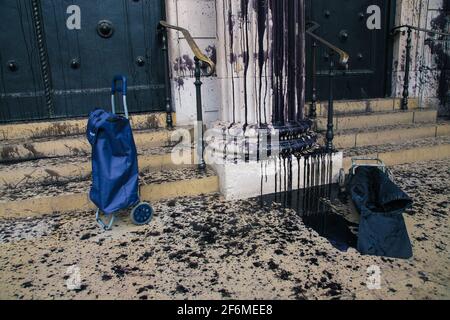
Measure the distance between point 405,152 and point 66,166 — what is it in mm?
3512

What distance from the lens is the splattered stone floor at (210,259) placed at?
1.75m

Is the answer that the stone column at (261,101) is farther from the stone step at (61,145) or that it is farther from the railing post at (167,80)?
the railing post at (167,80)

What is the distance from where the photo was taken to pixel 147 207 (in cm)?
247

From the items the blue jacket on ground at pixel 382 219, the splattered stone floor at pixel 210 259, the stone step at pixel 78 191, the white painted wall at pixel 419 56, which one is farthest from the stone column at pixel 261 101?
the white painted wall at pixel 419 56

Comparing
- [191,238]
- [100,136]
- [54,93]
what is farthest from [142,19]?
[191,238]

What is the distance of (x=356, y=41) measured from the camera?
15.4 feet

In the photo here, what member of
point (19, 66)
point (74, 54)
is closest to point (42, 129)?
point (19, 66)

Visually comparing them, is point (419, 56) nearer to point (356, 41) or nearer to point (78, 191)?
point (356, 41)

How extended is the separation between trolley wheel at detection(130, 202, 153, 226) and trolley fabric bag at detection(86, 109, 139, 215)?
0.09 metres

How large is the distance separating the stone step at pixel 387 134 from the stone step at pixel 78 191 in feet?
5.73

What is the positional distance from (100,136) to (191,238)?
914mm

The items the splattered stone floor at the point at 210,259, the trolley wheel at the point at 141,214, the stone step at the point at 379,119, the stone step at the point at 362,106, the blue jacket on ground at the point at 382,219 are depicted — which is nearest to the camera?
the splattered stone floor at the point at 210,259

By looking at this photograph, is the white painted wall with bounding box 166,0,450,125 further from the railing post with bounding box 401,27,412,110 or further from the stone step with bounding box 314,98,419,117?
the stone step with bounding box 314,98,419,117
